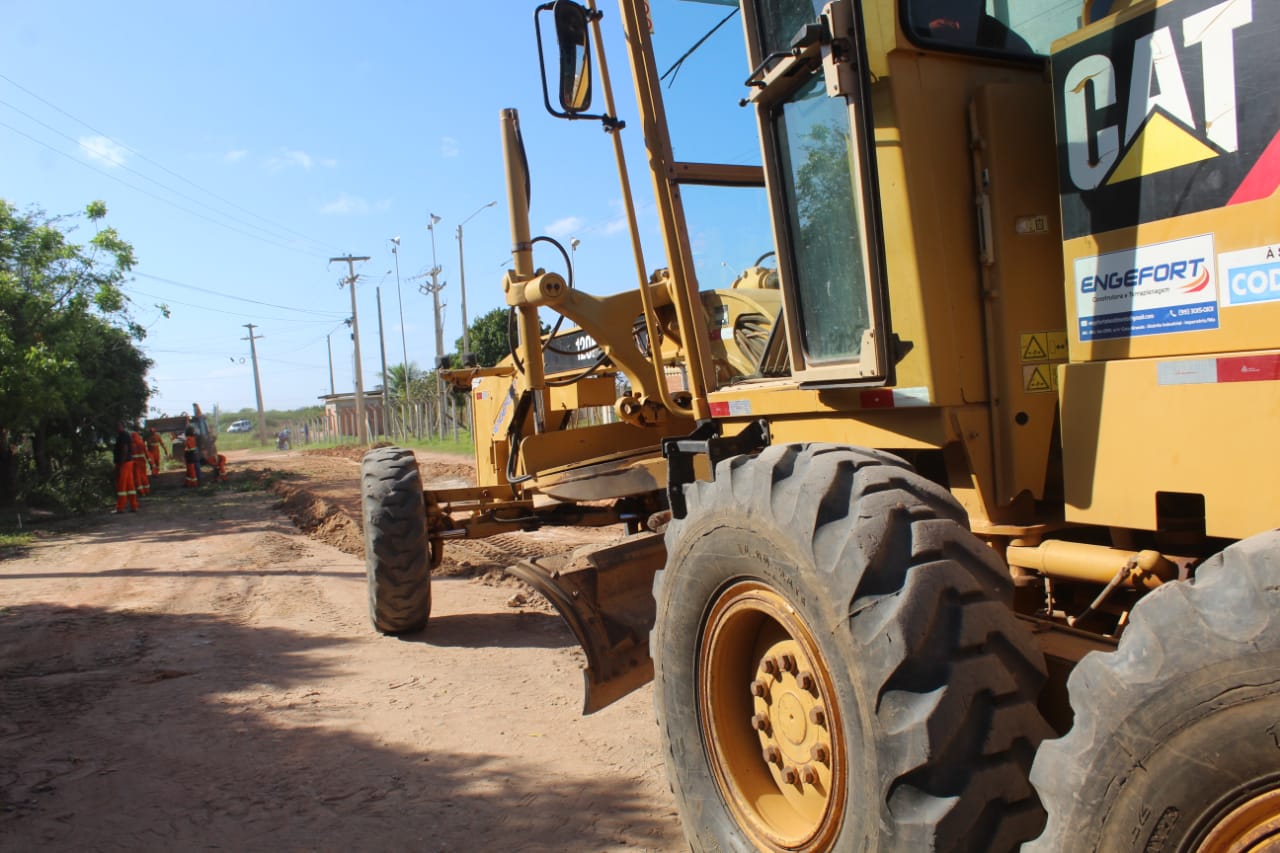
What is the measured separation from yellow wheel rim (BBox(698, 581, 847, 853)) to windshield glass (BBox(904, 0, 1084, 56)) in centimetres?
171

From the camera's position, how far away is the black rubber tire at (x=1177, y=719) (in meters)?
1.53

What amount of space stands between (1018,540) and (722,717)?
1.08 m

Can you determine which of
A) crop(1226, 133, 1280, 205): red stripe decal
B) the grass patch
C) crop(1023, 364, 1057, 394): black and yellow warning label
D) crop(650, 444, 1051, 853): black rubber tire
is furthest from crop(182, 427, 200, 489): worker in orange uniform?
crop(1226, 133, 1280, 205): red stripe decal

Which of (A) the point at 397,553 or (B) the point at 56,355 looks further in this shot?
(B) the point at 56,355

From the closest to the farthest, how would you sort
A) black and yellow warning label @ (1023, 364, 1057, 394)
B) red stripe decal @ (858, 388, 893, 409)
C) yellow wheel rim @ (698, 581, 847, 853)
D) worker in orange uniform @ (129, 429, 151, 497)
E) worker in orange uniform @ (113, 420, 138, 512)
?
yellow wheel rim @ (698, 581, 847, 853)
black and yellow warning label @ (1023, 364, 1057, 394)
red stripe decal @ (858, 388, 893, 409)
worker in orange uniform @ (113, 420, 138, 512)
worker in orange uniform @ (129, 429, 151, 497)

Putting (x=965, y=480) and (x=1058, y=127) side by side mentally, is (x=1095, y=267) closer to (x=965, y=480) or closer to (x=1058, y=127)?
(x=1058, y=127)

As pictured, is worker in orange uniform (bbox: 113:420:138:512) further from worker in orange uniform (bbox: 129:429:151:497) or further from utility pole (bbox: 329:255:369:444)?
utility pole (bbox: 329:255:369:444)

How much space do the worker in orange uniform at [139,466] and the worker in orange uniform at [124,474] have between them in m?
→ 0.16

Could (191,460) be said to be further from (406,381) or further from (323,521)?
(406,381)

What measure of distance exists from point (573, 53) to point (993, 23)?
164 centimetres

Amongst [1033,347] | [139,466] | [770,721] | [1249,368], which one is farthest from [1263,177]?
[139,466]

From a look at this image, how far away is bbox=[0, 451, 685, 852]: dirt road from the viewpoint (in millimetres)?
3785

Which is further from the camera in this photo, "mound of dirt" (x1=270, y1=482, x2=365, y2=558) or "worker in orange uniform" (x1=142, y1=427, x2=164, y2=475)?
"worker in orange uniform" (x1=142, y1=427, x2=164, y2=475)

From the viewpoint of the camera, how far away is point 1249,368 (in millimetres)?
1944
